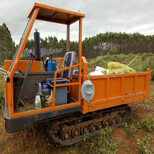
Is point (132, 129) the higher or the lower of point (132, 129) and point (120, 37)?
the lower

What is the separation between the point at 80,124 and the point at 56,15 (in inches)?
101

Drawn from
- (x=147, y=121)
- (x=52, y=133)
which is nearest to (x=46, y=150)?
(x=52, y=133)

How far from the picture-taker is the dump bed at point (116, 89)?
2944mm

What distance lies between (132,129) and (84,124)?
142cm

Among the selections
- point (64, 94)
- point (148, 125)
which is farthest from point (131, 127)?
point (64, 94)

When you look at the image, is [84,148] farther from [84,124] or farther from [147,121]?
[147,121]

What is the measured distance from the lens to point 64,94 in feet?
8.61

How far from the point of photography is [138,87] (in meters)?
3.67

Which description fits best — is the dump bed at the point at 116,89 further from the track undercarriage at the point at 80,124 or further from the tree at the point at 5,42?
the tree at the point at 5,42

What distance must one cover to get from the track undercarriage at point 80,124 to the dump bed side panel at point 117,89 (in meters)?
0.32

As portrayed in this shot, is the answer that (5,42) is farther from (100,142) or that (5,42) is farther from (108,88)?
(100,142)

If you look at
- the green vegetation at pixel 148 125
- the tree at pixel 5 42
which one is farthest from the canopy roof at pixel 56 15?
the tree at pixel 5 42

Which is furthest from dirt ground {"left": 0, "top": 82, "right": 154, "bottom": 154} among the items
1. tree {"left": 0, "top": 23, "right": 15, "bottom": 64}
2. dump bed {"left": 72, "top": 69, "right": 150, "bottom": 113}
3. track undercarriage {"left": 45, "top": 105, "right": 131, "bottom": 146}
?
tree {"left": 0, "top": 23, "right": 15, "bottom": 64}

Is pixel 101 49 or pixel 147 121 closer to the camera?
pixel 147 121
